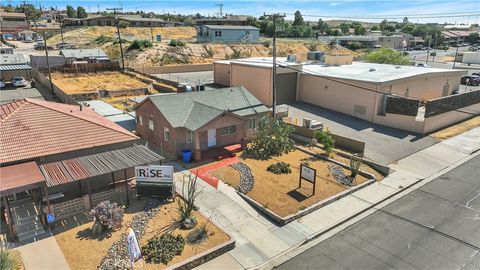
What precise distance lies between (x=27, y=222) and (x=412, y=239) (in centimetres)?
1689

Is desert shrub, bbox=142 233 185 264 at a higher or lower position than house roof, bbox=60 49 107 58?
lower

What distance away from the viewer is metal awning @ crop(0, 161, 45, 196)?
43.9 feet

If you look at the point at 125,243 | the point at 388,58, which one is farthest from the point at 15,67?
the point at 388,58

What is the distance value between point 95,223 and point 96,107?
20181 millimetres

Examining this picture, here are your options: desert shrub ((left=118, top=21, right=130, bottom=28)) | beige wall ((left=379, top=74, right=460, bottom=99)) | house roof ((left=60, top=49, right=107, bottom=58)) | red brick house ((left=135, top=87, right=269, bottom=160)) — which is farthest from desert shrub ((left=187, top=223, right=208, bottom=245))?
desert shrub ((left=118, top=21, right=130, bottom=28))

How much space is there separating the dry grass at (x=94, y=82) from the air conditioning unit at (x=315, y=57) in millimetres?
24049

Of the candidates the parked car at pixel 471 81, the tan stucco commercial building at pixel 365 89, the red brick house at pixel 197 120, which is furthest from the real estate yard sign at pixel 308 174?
the parked car at pixel 471 81

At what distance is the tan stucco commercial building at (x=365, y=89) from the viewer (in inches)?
1181

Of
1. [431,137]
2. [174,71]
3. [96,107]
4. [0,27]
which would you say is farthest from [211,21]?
[431,137]

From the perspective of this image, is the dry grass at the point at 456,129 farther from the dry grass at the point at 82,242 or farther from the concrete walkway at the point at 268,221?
the dry grass at the point at 82,242

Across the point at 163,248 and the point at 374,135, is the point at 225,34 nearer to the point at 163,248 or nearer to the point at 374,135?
the point at 374,135

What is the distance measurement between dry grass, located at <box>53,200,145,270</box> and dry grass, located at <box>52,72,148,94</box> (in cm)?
3120

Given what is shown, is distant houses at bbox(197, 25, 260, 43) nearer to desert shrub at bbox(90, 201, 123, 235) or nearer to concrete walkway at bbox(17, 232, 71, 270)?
desert shrub at bbox(90, 201, 123, 235)

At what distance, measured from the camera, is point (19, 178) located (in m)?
14.2
